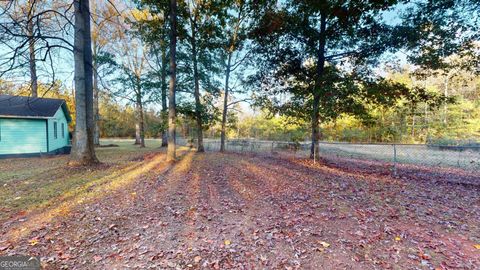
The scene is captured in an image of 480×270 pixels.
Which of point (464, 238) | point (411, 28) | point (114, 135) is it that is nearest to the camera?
point (464, 238)

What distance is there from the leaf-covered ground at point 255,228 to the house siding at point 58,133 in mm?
11673

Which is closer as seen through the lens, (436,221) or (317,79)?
(436,221)

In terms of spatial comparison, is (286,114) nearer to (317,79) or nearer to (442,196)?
(317,79)

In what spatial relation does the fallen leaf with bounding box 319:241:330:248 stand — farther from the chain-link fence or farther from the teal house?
the teal house

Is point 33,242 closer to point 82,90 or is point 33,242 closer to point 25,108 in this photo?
point 82,90

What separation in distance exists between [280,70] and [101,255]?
923 centimetres

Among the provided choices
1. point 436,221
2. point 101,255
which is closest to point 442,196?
point 436,221

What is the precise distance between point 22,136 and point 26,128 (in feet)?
1.63

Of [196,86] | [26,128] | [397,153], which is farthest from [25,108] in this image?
[397,153]

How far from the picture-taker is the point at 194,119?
44.2 ft

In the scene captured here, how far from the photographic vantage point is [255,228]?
11.1 feet

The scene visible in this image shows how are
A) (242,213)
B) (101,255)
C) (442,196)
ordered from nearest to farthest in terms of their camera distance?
(101,255)
(242,213)
(442,196)

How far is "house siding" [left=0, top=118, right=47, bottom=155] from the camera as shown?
38.1 feet

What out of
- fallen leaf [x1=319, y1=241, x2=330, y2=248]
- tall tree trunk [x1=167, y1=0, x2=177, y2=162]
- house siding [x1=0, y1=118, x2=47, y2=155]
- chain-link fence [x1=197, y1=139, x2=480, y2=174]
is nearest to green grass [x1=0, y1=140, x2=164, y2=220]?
tall tree trunk [x1=167, y1=0, x2=177, y2=162]
